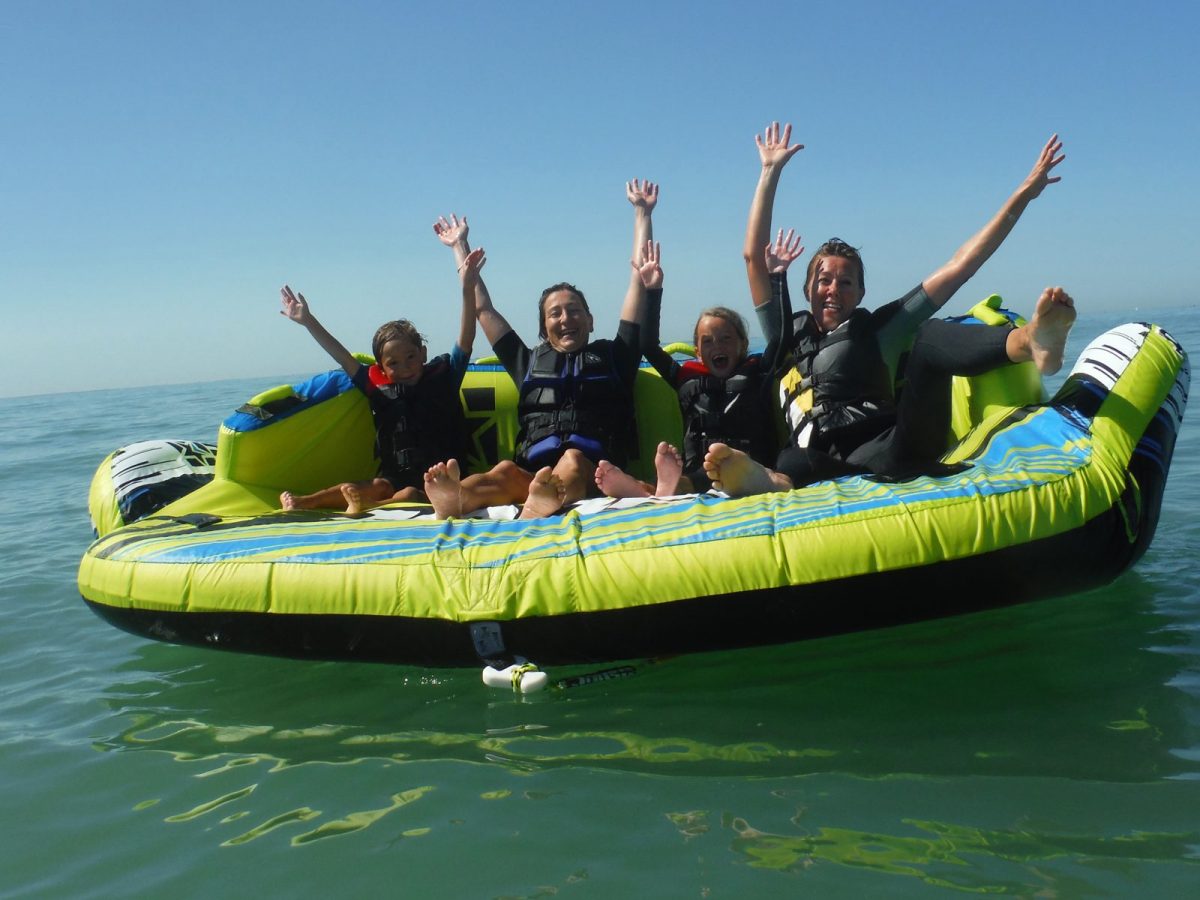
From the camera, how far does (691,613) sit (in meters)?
2.68

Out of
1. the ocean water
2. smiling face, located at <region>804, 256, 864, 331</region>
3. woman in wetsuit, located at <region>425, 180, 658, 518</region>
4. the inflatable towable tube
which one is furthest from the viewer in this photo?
woman in wetsuit, located at <region>425, 180, 658, 518</region>

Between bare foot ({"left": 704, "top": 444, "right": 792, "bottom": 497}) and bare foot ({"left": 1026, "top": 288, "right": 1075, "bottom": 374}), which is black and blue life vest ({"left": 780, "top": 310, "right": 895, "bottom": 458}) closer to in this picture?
bare foot ({"left": 704, "top": 444, "right": 792, "bottom": 497})

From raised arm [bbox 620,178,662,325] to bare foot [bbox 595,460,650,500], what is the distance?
3.02ft

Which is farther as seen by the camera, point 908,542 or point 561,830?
point 908,542

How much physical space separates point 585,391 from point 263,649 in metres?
1.60

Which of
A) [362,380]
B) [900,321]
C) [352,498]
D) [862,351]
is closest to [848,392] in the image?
[862,351]

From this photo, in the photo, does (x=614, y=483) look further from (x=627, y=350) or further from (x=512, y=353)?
(x=512, y=353)

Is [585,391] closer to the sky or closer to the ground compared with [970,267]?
closer to the ground

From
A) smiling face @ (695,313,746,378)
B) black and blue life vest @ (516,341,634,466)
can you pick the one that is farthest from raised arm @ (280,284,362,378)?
smiling face @ (695,313,746,378)

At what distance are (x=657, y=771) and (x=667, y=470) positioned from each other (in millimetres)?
1196

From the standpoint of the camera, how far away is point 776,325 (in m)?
3.85

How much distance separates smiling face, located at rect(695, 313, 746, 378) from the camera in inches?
154

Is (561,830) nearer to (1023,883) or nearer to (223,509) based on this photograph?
(1023,883)

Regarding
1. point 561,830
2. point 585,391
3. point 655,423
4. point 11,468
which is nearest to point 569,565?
point 561,830
